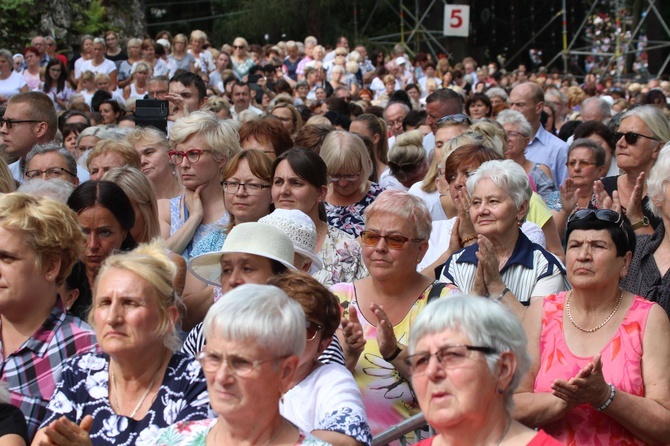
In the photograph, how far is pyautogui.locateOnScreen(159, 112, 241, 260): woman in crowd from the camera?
668 cm

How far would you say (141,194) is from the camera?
579 centimetres

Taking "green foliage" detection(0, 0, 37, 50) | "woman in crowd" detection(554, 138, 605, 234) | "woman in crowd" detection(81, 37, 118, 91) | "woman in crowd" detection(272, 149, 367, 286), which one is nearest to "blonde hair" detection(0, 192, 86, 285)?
"woman in crowd" detection(272, 149, 367, 286)

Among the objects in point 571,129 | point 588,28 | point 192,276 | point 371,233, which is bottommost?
point 588,28

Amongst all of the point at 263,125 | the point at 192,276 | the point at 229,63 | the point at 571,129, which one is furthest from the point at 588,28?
the point at 192,276

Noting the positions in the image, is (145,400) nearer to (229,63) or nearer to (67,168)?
(67,168)

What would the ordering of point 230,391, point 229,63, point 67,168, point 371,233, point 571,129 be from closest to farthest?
point 230,391 < point 371,233 < point 67,168 < point 571,129 < point 229,63

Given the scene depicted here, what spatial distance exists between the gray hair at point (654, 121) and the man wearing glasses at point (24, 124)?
4.63 metres

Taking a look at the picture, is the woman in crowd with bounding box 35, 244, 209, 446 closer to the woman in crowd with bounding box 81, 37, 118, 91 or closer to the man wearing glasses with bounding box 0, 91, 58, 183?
the man wearing glasses with bounding box 0, 91, 58, 183

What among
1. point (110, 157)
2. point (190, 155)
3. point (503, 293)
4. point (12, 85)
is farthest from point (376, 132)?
point (12, 85)

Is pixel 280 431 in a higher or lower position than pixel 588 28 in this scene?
higher

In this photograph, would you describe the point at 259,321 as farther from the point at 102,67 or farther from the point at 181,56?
the point at 181,56

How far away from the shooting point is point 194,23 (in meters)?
32.4

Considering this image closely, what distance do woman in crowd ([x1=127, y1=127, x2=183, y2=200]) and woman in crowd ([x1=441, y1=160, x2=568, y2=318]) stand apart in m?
2.79

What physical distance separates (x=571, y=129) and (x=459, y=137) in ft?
17.1
